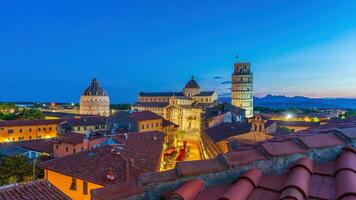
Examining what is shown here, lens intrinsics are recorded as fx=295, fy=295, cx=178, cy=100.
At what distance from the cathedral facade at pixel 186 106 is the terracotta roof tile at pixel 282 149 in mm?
81929

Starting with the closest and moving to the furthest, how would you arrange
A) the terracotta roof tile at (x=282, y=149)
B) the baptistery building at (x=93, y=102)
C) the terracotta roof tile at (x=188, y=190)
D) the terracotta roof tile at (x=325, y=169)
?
the terracotta roof tile at (x=188, y=190) < the terracotta roof tile at (x=325, y=169) < the terracotta roof tile at (x=282, y=149) < the baptistery building at (x=93, y=102)

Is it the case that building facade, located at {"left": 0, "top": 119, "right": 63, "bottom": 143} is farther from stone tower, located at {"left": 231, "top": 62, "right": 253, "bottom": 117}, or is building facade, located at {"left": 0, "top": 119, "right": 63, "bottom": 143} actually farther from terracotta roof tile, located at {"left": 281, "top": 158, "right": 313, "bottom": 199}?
terracotta roof tile, located at {"left": 281, "top": 158, "right": 313, "bottom": 199}

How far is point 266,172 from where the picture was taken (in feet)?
12.9

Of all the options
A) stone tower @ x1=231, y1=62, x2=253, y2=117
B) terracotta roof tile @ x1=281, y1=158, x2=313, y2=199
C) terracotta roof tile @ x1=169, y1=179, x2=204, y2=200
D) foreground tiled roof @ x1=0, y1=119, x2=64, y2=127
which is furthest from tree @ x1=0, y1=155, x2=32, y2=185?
stone tower @ x1=231, y1=62, x2=253, y2=117

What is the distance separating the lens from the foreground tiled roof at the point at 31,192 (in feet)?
36.8

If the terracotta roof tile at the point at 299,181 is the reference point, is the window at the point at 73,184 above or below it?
below

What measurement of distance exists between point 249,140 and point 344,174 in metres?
21.0

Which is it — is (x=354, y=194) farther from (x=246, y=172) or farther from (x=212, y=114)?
(x=212, y=114)

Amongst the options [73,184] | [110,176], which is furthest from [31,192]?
[73,184]

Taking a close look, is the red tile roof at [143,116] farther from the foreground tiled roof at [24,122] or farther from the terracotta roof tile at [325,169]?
the terracotta roof tile at [325,169]

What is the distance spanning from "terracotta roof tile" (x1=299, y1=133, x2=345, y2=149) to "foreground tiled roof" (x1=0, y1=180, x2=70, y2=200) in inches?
422

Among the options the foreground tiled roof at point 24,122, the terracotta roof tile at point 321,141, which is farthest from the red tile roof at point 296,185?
the foreground tiled roof at point 24,122

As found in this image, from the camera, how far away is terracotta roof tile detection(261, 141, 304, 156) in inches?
160

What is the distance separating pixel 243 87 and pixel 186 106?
70.4 feet
